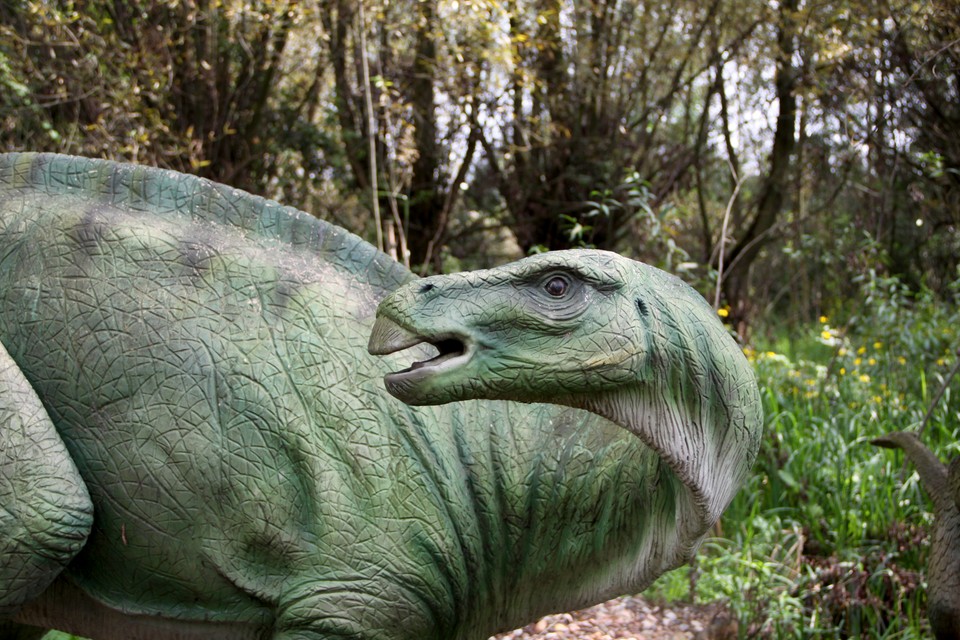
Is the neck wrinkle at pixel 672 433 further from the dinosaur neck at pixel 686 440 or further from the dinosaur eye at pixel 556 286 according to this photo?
the dinosaur eye at pixel 556 286

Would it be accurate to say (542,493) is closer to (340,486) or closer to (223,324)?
(340,486)

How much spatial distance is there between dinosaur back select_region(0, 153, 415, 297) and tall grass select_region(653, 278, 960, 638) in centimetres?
226

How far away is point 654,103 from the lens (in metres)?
8.42

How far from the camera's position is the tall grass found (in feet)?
11.2

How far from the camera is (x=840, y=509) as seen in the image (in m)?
3.87

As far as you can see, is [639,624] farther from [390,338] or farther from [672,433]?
[390,338]

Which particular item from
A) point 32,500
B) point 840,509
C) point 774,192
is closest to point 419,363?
point 32,500

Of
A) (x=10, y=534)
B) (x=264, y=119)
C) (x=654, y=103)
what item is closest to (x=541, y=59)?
(x=654, y=103)

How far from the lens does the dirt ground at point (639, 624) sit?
3461 mm

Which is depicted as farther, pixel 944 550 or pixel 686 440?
pixel 944 550

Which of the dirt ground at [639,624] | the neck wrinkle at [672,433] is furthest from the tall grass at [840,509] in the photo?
the neck wrinkle at [672,433]

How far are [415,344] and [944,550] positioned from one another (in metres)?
2.21

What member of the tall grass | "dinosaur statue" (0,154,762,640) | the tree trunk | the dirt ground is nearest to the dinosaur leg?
"dinosaur statue" (0,154,762,640)

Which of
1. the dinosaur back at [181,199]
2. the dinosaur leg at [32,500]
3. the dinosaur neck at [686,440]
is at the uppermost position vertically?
the dinosaur back at [181,199]
